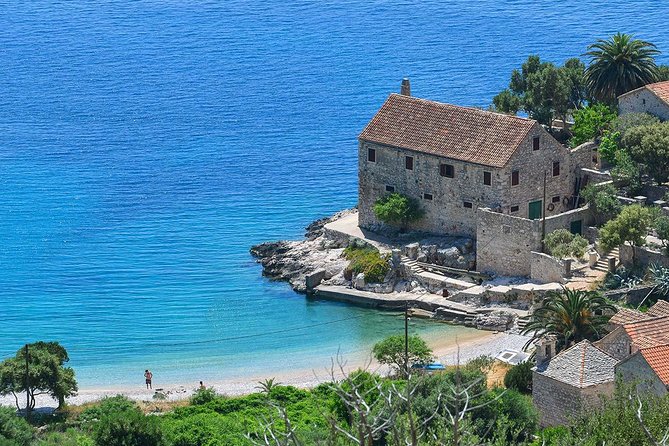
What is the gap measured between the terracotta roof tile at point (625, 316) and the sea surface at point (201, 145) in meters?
11.3

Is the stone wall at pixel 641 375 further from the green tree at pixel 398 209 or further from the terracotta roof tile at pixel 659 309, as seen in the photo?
the green tree at pixel 398 209

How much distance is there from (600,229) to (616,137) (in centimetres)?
644

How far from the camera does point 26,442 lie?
6028cm

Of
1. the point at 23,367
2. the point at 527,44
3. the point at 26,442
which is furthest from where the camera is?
the point at 527,44

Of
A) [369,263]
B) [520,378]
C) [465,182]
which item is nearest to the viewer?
[520,378]

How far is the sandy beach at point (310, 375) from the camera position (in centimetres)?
6881

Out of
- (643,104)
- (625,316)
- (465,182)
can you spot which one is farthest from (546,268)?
(643,104)

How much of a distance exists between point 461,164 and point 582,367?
2036 centimetres

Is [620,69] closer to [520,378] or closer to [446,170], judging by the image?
[446,170]

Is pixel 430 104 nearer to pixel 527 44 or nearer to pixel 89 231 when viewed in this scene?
pixel 89 231

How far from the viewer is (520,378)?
206 feet

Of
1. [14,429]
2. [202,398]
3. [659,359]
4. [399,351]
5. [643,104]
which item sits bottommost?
[14,429]

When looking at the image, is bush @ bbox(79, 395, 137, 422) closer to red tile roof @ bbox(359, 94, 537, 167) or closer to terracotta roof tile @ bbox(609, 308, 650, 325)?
terracotta roof tile @ bbox(609, 308, 650, 325)

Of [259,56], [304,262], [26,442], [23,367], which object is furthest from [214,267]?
[259,56]
